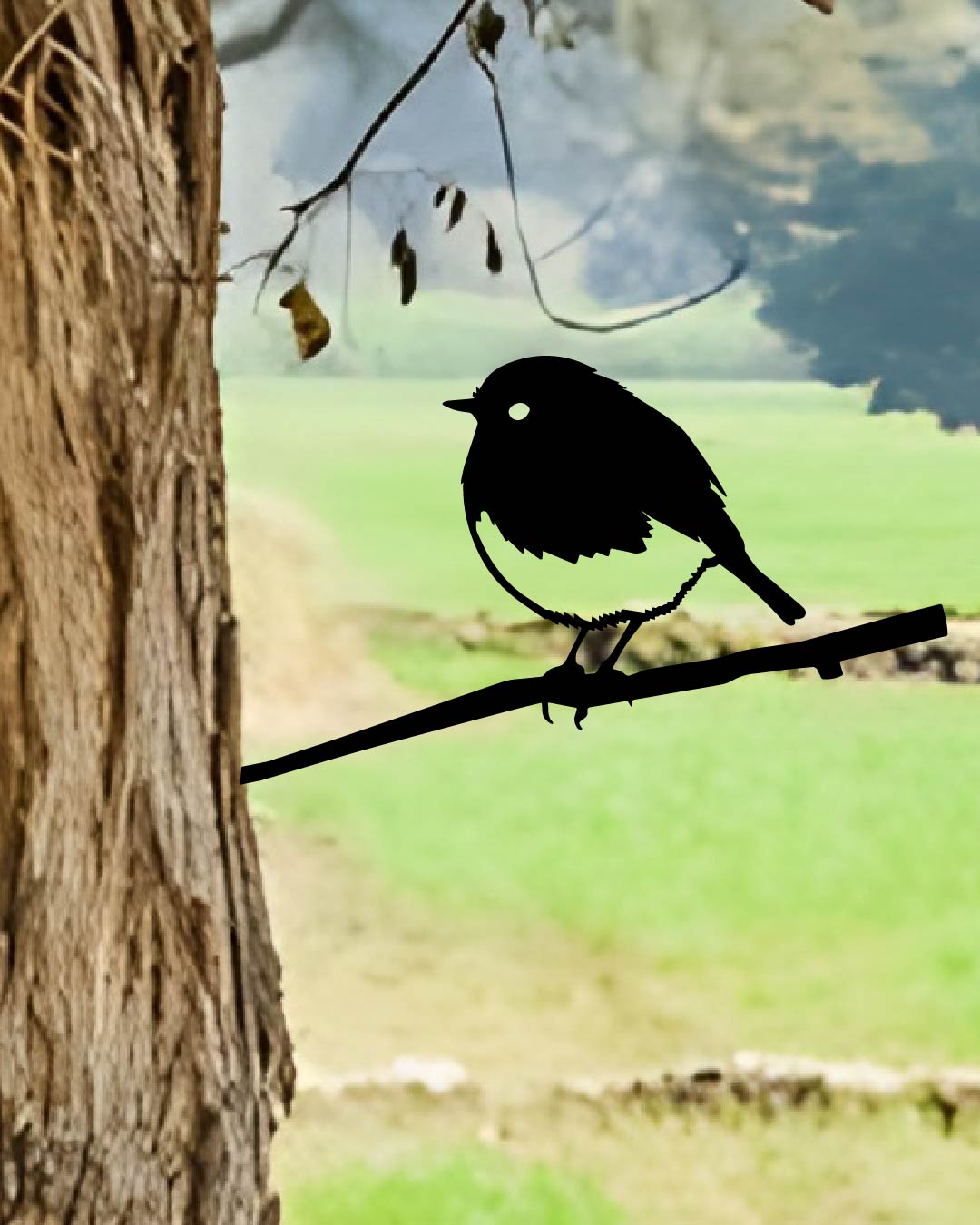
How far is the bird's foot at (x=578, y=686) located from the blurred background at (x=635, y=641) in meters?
0.06

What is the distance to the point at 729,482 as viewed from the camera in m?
0.96

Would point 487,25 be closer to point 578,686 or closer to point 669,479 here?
point 669,479

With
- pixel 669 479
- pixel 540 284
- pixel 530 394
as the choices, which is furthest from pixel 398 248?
pixel 669 479

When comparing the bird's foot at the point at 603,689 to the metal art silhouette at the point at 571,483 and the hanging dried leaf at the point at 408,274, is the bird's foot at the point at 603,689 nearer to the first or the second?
the metal art silhouette at the point at 571,483

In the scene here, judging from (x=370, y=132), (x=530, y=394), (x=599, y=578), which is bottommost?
(x=599, y=578)

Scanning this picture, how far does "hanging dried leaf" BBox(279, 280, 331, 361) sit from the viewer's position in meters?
0.99

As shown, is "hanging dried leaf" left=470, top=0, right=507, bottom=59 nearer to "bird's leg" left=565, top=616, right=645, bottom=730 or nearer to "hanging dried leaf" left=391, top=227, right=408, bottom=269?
"hanging dried leaf" left=391, top=227, right=408, bottom=269

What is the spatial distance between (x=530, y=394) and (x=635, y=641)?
26 centimetres

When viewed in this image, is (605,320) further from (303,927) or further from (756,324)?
(303,927)

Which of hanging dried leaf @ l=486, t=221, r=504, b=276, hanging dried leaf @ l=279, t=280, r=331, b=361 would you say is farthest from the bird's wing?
hanging dried leaf @ l=279, t=280, r=331, b=361

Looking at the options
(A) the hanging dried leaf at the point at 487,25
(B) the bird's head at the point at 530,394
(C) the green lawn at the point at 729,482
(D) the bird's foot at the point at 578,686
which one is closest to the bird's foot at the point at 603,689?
(D) the bird's foot at the point at 578,686

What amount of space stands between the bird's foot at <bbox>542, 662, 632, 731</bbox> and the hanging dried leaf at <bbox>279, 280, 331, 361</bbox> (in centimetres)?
38

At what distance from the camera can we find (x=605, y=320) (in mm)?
984

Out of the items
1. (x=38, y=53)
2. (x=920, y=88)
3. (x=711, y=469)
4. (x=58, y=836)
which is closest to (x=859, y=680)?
(x=711, y=469)
